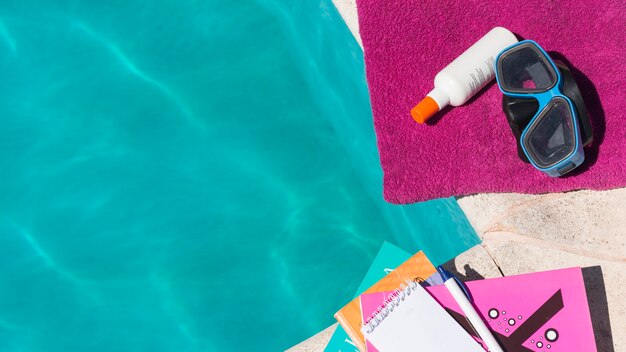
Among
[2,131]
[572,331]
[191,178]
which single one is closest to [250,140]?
[191,178]

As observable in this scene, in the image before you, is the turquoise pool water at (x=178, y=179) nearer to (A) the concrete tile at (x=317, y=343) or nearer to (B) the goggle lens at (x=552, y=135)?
(A) the concrete tile at (x=317, y=343)

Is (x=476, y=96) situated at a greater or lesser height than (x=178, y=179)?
lesser

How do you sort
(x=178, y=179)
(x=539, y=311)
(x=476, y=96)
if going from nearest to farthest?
1. (x=539, y=311)
2. (x=476, y=96)
3. (x=178, y=179)

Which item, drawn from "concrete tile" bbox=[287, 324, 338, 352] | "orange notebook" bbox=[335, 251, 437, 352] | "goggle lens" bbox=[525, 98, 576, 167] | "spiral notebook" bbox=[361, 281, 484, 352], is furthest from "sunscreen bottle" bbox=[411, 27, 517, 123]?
"concrete tile" bbox=[287, 324, 338, 352]

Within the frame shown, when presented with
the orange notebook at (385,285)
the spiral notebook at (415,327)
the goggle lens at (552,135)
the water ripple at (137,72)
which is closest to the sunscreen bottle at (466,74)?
the goggle lens at (552,135)

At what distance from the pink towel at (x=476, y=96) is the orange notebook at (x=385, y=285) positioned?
0.25 m

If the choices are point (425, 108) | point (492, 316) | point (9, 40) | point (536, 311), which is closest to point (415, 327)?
point (492, 316)

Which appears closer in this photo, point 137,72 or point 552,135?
point 552,135

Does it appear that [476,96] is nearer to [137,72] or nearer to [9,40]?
[137,72]

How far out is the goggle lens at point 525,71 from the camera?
1.63 m

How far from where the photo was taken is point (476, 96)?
6.11 ft

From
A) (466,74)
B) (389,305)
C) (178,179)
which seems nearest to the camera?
(389,305)

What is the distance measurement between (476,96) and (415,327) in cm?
76

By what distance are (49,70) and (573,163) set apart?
195cm
